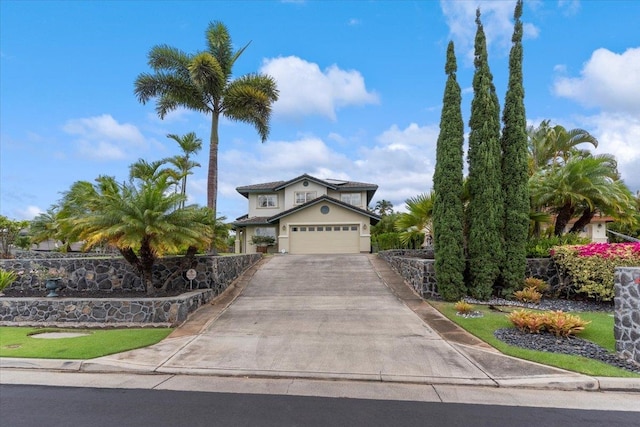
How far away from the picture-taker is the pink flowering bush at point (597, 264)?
38.3ft

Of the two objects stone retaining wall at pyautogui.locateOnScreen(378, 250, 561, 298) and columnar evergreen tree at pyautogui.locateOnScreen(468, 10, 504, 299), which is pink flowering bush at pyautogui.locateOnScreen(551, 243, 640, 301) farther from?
columnar evergreen tree at pyautogui.locateOnScreen(468, 10, 504, 299)

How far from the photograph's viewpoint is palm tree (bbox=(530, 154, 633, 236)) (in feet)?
48.0

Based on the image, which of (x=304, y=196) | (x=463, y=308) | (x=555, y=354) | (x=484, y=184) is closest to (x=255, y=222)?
(x=304, y=196)

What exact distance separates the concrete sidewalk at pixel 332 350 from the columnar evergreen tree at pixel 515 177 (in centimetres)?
329

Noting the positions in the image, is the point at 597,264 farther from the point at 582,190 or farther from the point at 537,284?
the point at 582,190

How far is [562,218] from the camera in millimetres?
16203

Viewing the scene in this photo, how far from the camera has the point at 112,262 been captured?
43.3 feet

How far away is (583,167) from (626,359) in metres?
9.99

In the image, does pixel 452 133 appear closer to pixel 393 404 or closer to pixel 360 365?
pixel 360 365

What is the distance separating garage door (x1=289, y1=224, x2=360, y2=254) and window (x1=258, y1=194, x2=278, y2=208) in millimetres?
4981

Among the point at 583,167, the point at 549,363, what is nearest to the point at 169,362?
the point at 549,363

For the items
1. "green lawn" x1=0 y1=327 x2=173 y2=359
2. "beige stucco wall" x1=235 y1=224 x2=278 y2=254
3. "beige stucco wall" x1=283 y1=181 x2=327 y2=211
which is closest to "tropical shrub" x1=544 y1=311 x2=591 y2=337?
"green lawn" x1=0 y1=327 x2=173 y2=359

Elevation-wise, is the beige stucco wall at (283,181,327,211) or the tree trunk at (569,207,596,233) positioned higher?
the beige stucco wall at (283,181,327,211)

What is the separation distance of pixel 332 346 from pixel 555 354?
4056 millimetres
